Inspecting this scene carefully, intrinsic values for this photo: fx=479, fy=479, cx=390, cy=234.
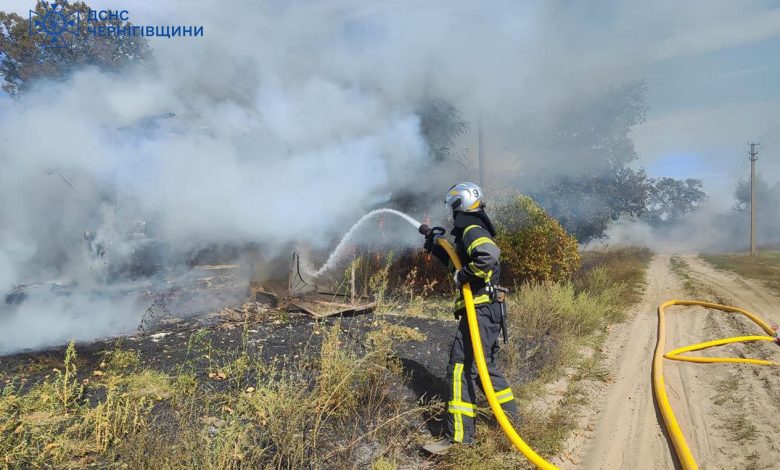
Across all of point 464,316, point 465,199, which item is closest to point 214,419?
point 464,316

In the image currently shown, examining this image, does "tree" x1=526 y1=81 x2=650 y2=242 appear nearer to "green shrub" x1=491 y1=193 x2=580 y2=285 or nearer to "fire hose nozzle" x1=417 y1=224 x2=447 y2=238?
"green shrub" x1=491 y1=193 x2=580 y2=285

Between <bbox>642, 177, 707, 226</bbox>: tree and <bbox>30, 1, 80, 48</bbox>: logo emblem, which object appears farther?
<bbox>642, 177, 707, 226</bbox>: tree

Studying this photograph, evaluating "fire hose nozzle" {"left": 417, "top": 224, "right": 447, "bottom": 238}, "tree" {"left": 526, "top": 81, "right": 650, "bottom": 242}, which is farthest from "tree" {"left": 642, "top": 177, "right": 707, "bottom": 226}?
"fire hose nozzle" {"left": 417, "top": 224, "right": 447, "bottom": 238}

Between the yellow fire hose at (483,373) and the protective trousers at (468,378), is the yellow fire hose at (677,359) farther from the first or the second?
the protective trousers at (468,378)

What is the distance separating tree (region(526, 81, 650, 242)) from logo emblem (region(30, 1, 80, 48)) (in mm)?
18546

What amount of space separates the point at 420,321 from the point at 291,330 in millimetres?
2090

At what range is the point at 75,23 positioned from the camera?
19.2 meters

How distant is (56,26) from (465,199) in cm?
2197

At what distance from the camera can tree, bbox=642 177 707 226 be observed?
4750 cm

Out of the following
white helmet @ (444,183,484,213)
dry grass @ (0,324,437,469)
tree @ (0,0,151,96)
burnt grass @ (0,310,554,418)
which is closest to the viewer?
dry grass @ (0,324,437,469)

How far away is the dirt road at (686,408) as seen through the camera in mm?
3877

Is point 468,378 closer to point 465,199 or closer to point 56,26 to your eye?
point 465,199

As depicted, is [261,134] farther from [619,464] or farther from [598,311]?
[619,464]

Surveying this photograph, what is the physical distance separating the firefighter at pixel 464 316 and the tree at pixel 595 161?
12.2m
